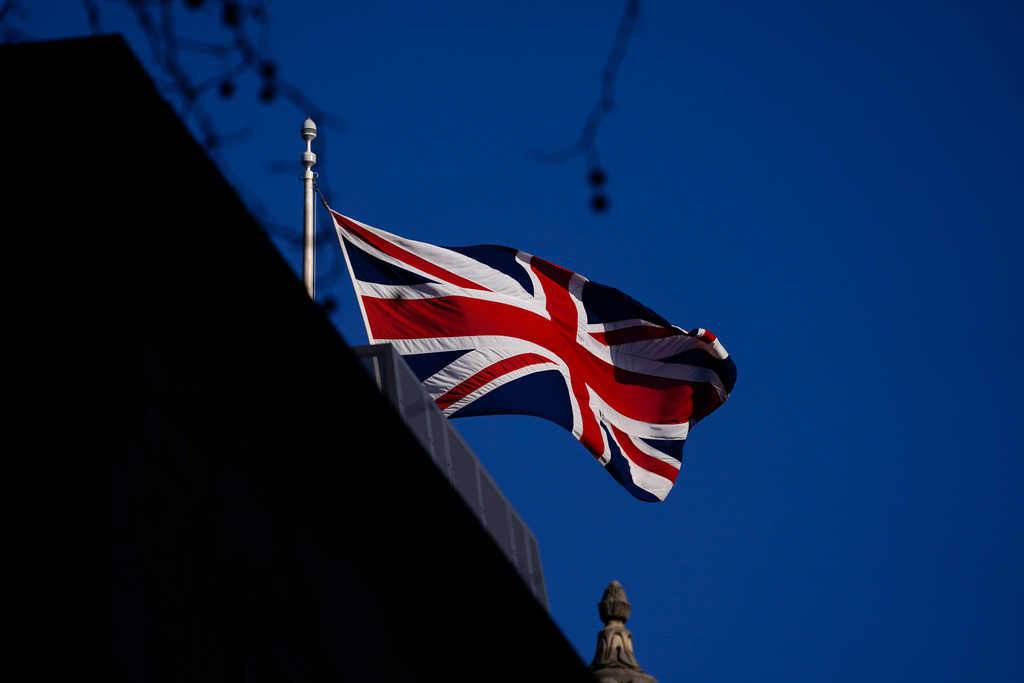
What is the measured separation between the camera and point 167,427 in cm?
648

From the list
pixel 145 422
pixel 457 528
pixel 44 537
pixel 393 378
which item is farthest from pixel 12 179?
pixel 393 378

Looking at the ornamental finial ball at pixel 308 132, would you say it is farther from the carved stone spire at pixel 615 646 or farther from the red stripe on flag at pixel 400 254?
the carved stone spire at pixel 615 646

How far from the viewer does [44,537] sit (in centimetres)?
557

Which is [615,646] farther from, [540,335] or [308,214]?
[308,214]

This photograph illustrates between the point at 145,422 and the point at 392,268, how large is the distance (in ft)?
24.2

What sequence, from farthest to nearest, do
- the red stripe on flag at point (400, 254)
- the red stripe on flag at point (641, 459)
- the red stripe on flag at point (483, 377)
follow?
the red stripe on flag at point (641, 459)
the red stripe on flag at point (400, 254)
the red stripe on flag at point (483, 377)

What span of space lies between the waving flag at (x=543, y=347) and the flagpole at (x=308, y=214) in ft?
1.41

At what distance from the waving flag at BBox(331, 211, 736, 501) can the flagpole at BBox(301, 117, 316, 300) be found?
429 mm

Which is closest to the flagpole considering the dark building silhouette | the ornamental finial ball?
the ornamental finial ball

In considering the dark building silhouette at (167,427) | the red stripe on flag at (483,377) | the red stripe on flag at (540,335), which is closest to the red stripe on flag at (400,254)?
the red stripe on flag at (540,335)

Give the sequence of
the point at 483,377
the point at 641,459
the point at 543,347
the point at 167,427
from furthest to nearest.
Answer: the point at 641,459, the point at 543,347, the point at 483,377, the point at 167,427

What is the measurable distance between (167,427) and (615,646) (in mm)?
9005

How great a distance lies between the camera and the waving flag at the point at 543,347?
13320 mm

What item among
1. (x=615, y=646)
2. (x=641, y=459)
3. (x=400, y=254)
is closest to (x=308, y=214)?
(x=400, y=254)
